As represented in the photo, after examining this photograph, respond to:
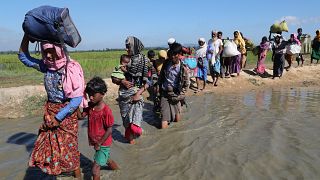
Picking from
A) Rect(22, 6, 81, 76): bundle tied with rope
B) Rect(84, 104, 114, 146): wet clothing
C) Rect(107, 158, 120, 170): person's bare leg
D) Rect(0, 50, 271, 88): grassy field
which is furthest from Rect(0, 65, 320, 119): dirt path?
Rect(22, 6, 81, 76): bundle tied with rope

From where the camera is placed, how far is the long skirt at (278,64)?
12438 millimetres

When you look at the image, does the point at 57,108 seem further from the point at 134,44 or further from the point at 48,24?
the point at 134,44

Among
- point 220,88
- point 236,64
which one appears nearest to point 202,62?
point 220,88

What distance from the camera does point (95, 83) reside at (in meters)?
3.83

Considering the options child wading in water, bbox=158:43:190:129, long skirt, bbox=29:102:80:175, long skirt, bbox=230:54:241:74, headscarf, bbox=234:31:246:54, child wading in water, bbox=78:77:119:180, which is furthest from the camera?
headscarf, bbox=234:31:246:54

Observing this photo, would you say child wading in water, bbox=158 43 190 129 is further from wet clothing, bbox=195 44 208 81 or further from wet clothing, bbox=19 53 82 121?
wet clothing, bbox=195 44 208 81

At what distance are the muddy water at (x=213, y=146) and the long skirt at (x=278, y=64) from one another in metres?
4.11

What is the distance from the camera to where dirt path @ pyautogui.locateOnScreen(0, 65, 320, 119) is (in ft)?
27.5

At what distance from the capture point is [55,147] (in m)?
3.70

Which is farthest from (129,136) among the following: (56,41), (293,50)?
(293,50)

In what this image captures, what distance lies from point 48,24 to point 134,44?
2.33 m

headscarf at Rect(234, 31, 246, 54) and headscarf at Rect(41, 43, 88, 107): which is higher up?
headscarf at Rect(234, 31, 246, 54)

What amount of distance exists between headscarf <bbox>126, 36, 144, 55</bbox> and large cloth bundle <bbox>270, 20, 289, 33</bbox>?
8.79 meters

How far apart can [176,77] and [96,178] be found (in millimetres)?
3057
